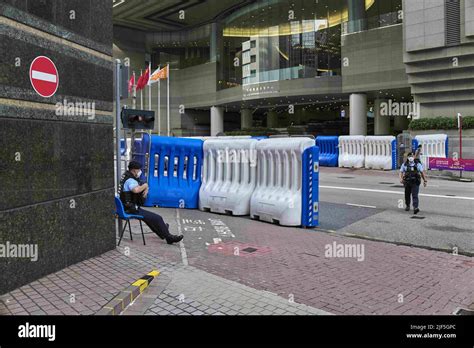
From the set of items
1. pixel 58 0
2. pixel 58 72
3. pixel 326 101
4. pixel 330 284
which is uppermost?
pixel 326 101

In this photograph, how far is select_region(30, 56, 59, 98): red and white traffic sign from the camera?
548cm

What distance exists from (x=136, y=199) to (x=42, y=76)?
9.60 feet

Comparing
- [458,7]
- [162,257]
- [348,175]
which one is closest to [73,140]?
[162,257]

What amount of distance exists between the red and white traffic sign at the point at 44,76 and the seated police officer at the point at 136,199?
7.69 feet

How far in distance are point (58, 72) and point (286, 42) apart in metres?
42.9

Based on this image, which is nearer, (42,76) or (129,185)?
(42,76)

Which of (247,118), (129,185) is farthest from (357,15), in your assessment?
(129,185)

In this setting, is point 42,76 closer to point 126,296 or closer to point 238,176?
point 126,296

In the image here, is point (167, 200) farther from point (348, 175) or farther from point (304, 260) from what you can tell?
point (348, 175)

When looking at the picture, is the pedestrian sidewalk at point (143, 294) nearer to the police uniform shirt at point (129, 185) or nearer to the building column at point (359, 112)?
Result: the police uniform shirt at point (129, 185)

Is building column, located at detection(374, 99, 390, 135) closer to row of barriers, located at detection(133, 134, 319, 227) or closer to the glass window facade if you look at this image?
the glass window facade

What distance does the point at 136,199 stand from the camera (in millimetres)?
7883

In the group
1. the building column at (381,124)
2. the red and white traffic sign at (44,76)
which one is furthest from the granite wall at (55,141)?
the building column at (381,124)

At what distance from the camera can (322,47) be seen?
4378 cm
